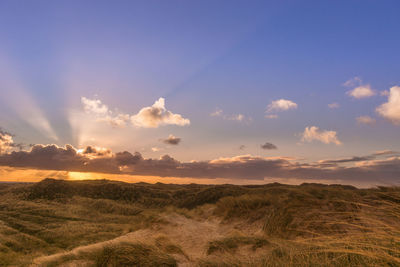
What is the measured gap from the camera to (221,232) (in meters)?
11.9

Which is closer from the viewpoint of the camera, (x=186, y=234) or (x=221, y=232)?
(x=186, y=234)

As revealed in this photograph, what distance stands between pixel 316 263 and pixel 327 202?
362 inches

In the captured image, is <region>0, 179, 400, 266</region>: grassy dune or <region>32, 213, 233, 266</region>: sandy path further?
<region>32, 213, 233, 266</region>: sandy path

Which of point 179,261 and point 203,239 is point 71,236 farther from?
point 179,261

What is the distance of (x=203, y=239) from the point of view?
10.1 meters

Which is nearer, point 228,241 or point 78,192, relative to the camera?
point 228,241

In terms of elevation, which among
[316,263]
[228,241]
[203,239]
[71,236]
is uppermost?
[316,263]

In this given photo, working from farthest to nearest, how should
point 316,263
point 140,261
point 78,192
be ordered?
point 78,192 → point 140,261 → point 316,263

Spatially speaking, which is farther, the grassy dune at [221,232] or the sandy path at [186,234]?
the sandy path at [186,234]

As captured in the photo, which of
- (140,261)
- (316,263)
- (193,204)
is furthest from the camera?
(193,204)

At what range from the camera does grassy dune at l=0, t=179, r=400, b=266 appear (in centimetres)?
388

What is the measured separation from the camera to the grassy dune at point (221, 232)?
12.7 ft

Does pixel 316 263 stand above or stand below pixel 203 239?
above

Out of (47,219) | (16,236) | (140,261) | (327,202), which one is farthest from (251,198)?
(47,219)
